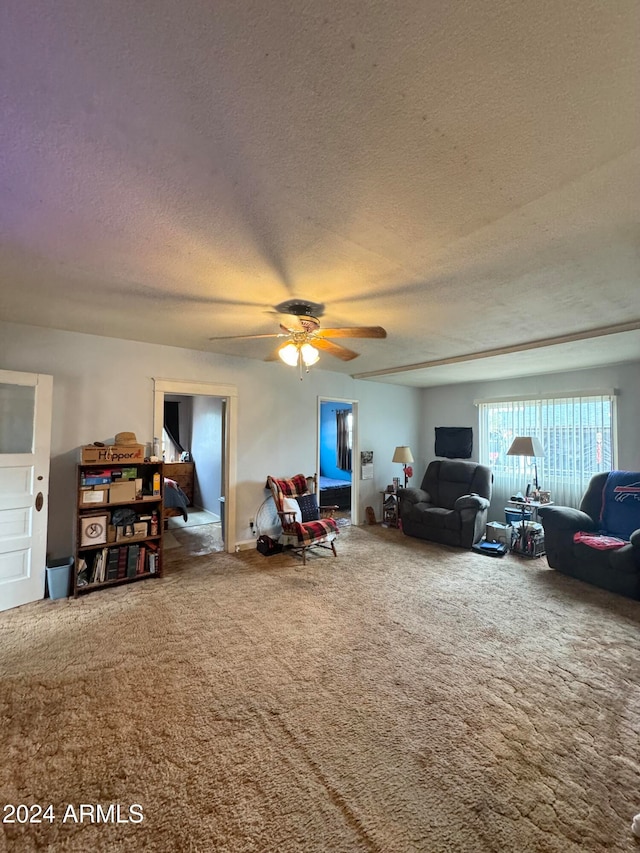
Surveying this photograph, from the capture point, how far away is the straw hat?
3592 mm

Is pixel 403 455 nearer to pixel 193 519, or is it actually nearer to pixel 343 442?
pixel 343 442

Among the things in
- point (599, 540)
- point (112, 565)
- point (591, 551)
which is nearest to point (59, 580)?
point (112, 565)

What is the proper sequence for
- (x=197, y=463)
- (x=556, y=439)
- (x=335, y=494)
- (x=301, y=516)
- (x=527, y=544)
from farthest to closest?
(x=197, y=463) → (x=335, y=494) → (x=556, y=439) → (x=301, y=516) → (x=527, y=544)

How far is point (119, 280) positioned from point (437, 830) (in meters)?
3.19

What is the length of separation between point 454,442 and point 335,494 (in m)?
2.37

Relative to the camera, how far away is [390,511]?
232 inches

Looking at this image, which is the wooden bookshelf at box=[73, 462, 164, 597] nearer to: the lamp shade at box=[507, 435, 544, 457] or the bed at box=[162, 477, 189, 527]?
the bed at box=[162, 477, 189, 527]

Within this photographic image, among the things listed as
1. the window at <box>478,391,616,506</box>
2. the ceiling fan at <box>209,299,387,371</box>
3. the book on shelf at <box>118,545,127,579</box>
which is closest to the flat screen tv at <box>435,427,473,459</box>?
the window at <box>478,391,616,506</box>

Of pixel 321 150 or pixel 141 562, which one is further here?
pixel 141 562

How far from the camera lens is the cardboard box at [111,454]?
335cm

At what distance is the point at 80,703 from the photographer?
196 cm

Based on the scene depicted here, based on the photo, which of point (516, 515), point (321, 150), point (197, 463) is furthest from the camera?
point (197, 463)

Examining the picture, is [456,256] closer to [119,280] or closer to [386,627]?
[119,280]

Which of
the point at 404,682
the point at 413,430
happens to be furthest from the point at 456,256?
the point at 413,430
